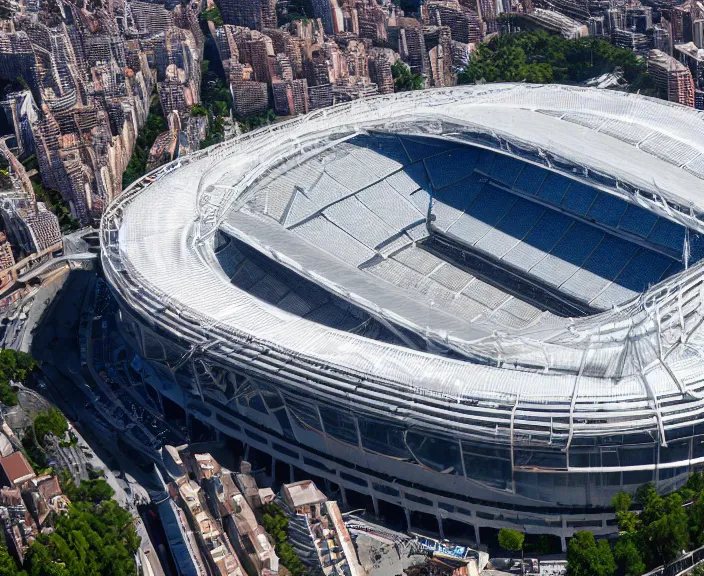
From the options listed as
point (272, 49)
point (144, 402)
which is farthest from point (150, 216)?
point (272, 49)

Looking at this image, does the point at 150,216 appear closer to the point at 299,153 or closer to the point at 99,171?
the point at 299,153

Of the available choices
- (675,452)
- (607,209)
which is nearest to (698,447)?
(675,452)

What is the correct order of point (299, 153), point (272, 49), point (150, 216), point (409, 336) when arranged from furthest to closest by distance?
point (272, 49) < point (299, 153) < point (150, 216) < point (409, 336)

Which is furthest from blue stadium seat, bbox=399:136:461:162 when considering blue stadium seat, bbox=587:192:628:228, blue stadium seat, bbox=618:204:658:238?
blue stadium seat, bbox=618:204:658:238

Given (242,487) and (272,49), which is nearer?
(242,487)

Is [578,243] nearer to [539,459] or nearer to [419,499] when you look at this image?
[539,459]

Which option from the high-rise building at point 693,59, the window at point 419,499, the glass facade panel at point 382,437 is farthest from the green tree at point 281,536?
A: the high-rise building at point 693,59
